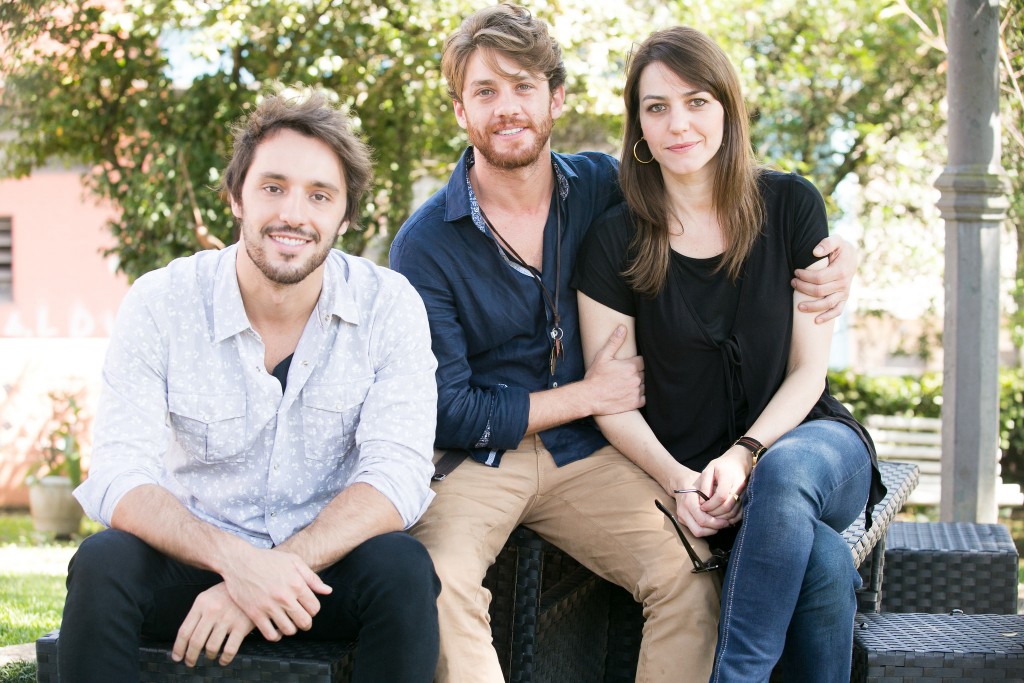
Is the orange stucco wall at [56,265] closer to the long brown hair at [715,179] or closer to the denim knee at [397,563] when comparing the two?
the long brown hair at [715,179]

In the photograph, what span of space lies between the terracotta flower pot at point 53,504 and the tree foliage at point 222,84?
1712 millimetres

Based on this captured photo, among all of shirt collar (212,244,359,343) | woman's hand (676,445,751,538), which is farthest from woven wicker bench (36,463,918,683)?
shirt collar (212,244,359,343)

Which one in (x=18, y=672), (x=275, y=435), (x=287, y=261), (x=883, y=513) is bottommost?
(x=18, y=672)

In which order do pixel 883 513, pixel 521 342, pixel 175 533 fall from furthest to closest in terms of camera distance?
pixel 883 513
pixel 521 342
pixel 175 533

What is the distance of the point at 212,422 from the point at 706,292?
1.33 metres

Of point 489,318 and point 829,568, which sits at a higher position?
point 489,318

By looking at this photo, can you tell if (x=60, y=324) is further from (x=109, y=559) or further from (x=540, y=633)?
(x=109, y=559)

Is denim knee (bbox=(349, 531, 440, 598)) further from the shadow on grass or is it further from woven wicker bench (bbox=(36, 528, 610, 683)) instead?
the shadow on grass

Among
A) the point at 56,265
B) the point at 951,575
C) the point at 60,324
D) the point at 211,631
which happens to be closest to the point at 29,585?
the point at 211,631

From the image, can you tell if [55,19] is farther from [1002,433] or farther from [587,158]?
[1002,433]

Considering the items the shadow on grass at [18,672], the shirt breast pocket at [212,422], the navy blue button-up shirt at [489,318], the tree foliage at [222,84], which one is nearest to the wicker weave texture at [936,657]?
the navy blue button-up shirt at [489,318]

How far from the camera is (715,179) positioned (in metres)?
3.10

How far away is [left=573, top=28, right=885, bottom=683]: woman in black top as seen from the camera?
117 inches

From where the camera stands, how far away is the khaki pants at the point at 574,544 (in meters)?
2.56
